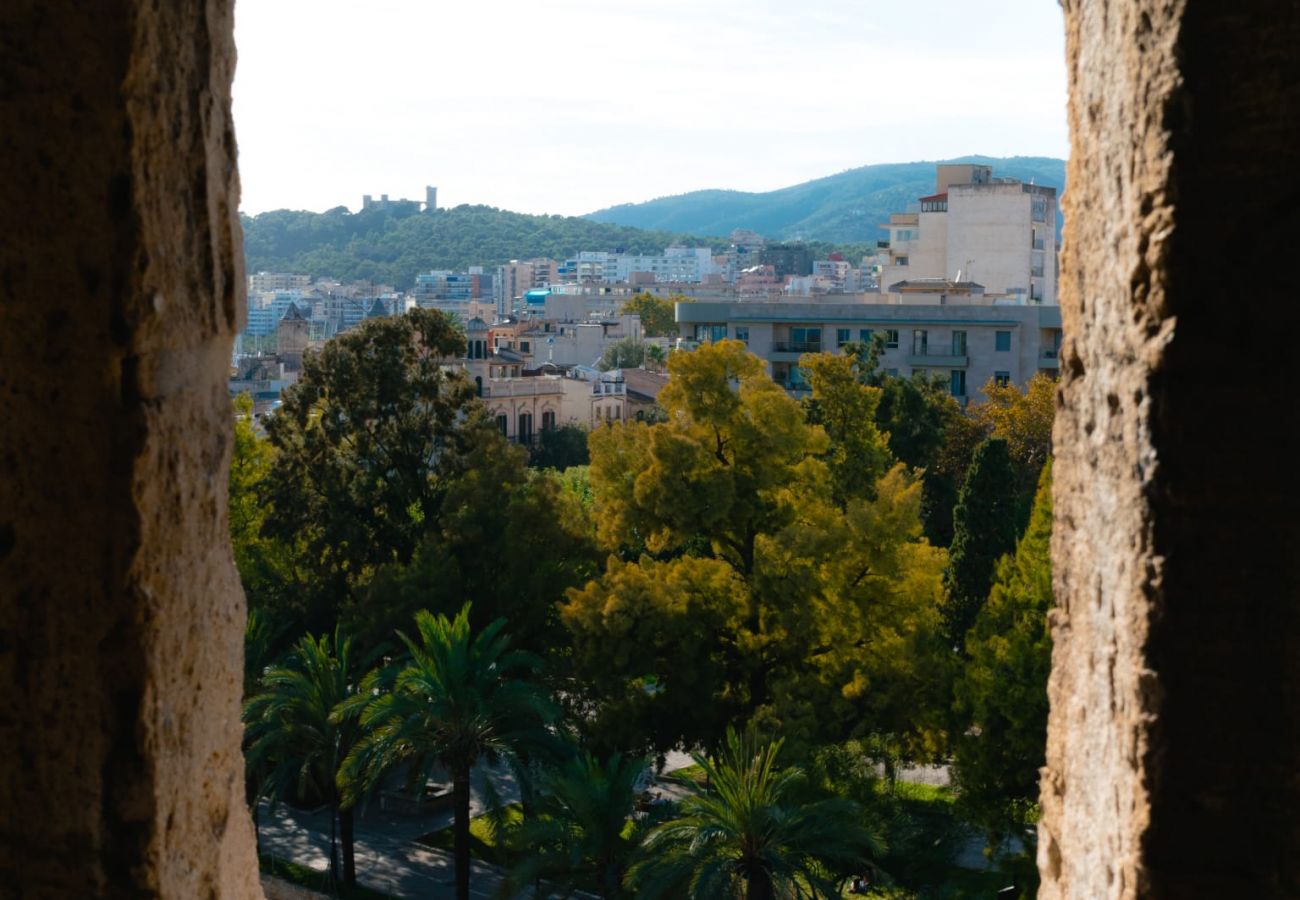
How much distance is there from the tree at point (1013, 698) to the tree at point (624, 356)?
2285 inches

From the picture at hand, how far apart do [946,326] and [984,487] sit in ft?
68.5

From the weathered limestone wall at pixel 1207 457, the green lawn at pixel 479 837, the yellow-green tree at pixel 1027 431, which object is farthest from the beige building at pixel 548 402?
the weathered limestone wall at pixel 1207 457

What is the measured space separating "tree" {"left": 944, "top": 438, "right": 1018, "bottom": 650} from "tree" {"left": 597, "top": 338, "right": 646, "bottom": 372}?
171 ft

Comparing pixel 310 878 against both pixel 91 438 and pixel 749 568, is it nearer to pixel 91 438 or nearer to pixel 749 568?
pixel 749 568

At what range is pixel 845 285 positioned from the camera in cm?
15150

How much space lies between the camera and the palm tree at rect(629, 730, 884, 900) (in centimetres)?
1390

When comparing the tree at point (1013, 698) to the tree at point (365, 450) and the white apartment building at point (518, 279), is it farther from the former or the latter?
the white apartment building at point (518, 279)

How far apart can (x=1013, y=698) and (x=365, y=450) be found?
11600 millimetres

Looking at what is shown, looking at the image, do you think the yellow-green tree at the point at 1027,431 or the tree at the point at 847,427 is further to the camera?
the yellow-green tree at the point at 1027,431

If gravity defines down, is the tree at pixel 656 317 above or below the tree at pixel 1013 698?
above

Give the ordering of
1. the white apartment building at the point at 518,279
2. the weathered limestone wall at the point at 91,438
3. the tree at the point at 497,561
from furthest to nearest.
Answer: the white apartment building at the point at 518,279 → the tree at the point at 497,561 → the weathered limestone wall at the point at 91,438

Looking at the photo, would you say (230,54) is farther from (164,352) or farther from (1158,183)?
(1158,183)

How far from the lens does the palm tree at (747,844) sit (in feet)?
45.6

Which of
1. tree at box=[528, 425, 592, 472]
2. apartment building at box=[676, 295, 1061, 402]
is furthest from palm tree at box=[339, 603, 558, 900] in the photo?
tree at box=[528, 425, 592, 472]
